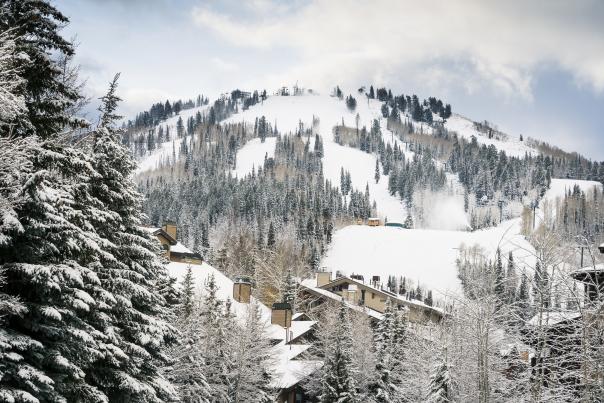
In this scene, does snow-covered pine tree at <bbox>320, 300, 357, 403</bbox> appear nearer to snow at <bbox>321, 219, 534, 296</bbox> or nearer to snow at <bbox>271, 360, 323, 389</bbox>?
snow at <bbox>271, 360, 323, 389</bbox>

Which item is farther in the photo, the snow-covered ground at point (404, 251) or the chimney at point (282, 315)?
the snow-covered ground at point (404, 251)

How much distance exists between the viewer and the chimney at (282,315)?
5372 centimetres

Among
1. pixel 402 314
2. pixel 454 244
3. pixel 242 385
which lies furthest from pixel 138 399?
pixel 454 244

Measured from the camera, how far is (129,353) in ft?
61.8

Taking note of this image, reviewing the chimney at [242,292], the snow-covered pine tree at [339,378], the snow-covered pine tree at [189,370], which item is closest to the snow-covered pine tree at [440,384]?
the snow-covered pine tree at [339,378]

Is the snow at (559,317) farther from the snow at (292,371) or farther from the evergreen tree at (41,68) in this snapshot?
the snow at (292,371)

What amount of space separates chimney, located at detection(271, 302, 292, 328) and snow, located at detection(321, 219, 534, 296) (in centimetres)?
9943

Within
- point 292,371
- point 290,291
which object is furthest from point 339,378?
point 290,291

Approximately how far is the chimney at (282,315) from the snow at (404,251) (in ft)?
326

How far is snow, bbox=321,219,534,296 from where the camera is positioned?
156375mm

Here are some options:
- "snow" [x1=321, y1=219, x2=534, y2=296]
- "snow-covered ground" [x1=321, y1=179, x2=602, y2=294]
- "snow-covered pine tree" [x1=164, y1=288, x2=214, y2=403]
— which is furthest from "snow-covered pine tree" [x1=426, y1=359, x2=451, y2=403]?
"snow-covered ground" [x1=321, y1=179, x2=602, y2=294]

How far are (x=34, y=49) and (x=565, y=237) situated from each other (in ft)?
48.7

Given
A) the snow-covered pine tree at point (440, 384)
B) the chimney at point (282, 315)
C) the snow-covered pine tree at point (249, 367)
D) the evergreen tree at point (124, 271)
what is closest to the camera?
the evergreen tree at point (124, 271)

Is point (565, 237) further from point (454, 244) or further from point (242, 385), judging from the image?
point (454, 244)
